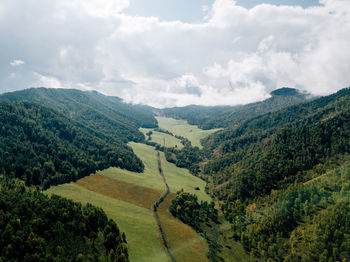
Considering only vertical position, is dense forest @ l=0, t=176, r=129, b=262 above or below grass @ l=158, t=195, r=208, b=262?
above

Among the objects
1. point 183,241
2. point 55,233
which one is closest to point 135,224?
point 183,241

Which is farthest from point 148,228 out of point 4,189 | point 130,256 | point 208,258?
point 4,189

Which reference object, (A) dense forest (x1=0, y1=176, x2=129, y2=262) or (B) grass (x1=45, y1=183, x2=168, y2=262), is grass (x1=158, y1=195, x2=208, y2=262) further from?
(A) dense forest (x1=0, y1=176, x2=129, y2=262)

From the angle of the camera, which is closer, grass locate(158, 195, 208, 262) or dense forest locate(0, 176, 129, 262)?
dense forest locate(0, 176, 129, 262)

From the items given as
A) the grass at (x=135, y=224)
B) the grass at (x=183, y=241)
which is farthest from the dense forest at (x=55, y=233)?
the grass at (x=183, y=241)

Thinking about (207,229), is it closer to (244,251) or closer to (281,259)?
(244,251)

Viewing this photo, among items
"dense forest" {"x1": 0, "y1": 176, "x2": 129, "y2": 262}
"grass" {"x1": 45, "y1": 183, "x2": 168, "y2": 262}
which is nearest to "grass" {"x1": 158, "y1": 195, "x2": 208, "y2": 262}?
"grass" {"x1": 45, "y1": 183, "x2": 168, "y2": 262}

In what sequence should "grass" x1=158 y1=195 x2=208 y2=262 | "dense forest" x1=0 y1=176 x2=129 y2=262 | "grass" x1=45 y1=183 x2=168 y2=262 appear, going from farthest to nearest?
"grass" x1=158 y1=195 x2=208 y2=262, "grass" x1=45 y1=183 x2=168 y2=262, "dense forest" x1=0 y1=176 x2=129 y2=262
